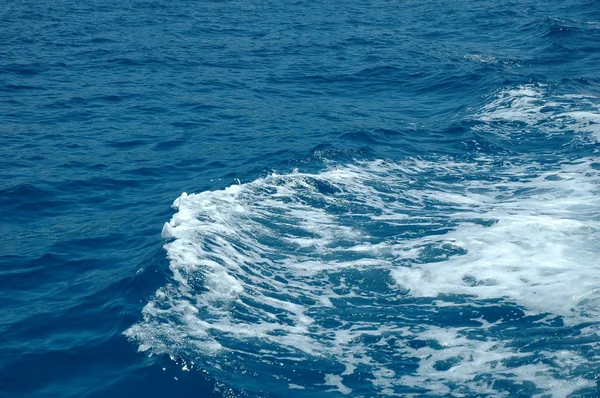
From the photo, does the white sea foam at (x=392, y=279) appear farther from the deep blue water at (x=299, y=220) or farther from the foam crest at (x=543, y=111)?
the foam crest at (x=543, y=111)

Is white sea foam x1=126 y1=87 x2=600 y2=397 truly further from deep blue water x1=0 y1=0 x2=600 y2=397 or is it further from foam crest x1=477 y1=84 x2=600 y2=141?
foam crest x1=477 y1=84 x2=600 y2=141

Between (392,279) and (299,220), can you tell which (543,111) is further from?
(392,279)

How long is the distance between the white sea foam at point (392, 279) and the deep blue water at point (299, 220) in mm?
35

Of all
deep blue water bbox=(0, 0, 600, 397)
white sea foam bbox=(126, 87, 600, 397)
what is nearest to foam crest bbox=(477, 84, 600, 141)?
deep blue water bbox=(0, 0, 600, 397)

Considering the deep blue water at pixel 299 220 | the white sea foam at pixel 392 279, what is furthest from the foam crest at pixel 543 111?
the white sea foam at pixel 392 279

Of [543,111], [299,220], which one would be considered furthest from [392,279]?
[543,111]

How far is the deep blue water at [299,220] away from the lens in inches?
314

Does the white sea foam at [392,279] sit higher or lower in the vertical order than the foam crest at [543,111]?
lower

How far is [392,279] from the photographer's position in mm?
10055

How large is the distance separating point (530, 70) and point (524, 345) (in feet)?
47.4

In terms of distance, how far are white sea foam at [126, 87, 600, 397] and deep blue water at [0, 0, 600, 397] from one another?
4 cm

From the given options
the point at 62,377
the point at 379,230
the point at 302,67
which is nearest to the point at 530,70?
the point at 302,67

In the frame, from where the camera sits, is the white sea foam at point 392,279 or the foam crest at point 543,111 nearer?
the white sea foam at point 392,279

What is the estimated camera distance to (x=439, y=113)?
60.0 feet
